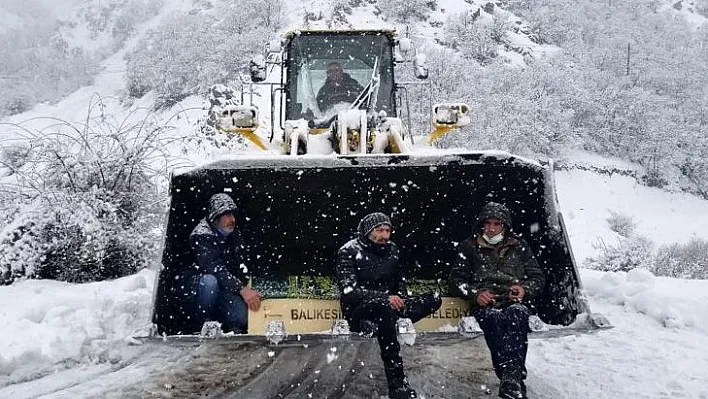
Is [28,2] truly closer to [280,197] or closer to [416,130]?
[416,130]

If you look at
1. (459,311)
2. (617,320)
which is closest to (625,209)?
(617,320)

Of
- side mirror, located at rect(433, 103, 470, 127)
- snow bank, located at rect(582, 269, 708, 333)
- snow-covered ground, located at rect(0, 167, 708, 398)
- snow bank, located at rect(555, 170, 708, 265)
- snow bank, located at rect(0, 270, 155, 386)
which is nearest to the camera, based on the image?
snow-covered ground, located at rect(0, 167, 708, 398)

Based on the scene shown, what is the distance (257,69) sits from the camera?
21.5ft

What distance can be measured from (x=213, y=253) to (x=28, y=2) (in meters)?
68.5

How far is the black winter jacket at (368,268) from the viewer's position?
391cm

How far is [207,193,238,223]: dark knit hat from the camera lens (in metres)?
4.07

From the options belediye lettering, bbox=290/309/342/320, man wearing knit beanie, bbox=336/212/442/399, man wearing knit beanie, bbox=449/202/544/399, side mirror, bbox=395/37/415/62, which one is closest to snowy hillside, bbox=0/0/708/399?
side mirror, bbox=395/37/415/62

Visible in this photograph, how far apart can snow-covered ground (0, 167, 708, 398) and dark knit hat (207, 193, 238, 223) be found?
2.96ft

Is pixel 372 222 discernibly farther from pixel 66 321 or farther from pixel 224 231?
pixel 66 321

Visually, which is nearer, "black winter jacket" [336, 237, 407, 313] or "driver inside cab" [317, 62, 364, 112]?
"black winter jacket" [336, 237, 407, 313]

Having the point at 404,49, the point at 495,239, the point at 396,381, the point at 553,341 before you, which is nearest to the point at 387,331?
the point at 396,381

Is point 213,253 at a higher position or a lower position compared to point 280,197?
lower

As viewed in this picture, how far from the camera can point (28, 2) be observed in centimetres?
6094

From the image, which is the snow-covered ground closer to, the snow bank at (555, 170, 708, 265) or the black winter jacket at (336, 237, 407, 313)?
the black winter jacket at (336, 237, 407, 313)
